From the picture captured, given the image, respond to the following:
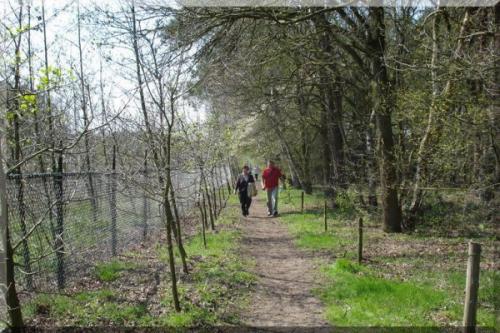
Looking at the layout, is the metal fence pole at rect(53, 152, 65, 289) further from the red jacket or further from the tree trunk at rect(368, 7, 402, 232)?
the red jacket

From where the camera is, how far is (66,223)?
6.99 meters

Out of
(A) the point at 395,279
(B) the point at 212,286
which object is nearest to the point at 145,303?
(B) the point at 212,286

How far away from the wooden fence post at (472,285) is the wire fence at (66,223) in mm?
3765

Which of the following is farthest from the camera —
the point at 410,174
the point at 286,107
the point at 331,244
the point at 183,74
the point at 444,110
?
the point at 286,107

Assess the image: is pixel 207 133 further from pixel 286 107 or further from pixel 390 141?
pixel 390 141

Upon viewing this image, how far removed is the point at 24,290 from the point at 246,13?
18.3 feet

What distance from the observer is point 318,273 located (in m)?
7.43

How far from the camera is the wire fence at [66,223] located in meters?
5.45

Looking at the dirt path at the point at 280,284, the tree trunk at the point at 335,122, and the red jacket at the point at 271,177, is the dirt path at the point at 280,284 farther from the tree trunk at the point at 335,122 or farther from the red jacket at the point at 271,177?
the tree trunk at the point at 335,122

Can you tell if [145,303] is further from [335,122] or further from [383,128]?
[335,122]

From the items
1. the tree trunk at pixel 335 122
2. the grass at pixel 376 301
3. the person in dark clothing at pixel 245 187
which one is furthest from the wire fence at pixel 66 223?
the tree trunk at pixel 335 122

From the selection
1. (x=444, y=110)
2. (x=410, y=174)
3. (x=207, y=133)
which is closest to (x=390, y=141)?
(x=410, y=174)

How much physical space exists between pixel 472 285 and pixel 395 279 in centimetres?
285

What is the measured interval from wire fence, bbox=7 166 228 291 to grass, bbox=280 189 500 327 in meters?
2.95
